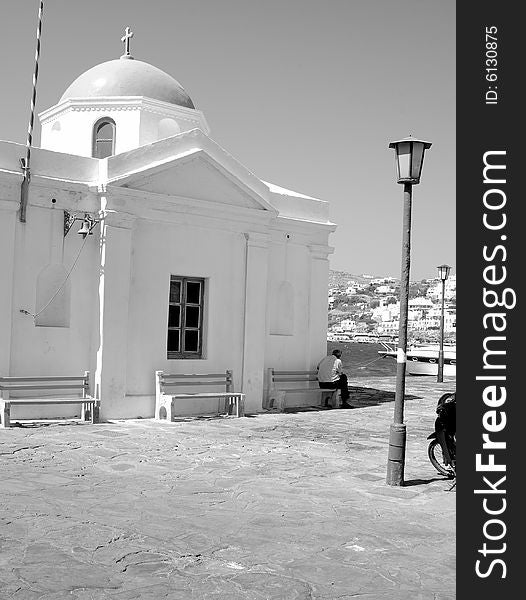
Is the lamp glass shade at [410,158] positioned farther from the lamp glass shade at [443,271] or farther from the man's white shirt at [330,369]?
the lamp glass shade at [443,271]

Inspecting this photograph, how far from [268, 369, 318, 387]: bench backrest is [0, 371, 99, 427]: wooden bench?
4.27 metres

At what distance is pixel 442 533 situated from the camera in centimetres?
734

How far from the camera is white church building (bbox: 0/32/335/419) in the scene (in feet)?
45.0

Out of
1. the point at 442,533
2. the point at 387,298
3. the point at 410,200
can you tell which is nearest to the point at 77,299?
the point at 410,200

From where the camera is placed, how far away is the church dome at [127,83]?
690 inches

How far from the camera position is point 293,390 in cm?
1703

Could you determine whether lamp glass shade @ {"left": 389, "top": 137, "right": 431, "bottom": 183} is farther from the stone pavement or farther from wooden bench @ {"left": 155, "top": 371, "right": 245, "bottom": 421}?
wooden bench @ {"left": 155, "top": 371, "right": 245, "bottom": 421}

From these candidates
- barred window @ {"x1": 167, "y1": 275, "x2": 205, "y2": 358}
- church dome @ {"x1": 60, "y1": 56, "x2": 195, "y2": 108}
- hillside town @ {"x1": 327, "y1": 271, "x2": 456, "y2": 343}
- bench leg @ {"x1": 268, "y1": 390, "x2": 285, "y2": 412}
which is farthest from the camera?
hillside town @ {"x1": 327, "y1": 271, "x2": 456, "y2": 343}

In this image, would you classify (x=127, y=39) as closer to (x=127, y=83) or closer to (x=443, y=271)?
(x=127, y=83)

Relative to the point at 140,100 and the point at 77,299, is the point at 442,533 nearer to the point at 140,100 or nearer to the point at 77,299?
the point at 77,299

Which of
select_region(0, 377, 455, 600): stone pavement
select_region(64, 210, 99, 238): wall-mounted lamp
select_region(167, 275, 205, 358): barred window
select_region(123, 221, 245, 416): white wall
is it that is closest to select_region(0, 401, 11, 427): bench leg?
select_region(0, 377, 455, 600): stone pavement

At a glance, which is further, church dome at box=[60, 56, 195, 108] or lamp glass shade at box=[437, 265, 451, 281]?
lamp glass shade at box=[437, 265, 451, 281]

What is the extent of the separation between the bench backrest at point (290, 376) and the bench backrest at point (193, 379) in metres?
1.38

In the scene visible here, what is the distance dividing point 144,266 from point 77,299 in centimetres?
137
